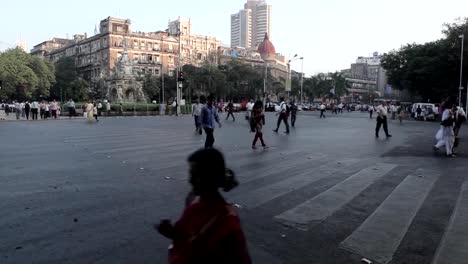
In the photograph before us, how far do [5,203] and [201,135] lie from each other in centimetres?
1352

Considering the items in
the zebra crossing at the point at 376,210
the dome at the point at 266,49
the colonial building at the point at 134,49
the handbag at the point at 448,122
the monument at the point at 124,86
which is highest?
the dome at the point at 266,49

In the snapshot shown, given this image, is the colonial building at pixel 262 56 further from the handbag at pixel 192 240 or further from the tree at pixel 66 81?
the handbag at pixel 192 240

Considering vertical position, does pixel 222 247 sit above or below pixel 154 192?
above

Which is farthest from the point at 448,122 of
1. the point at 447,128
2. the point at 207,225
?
the point at 207,225

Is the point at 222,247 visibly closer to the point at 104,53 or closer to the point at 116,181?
the point at 116,181

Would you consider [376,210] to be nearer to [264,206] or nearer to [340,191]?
[340,191]

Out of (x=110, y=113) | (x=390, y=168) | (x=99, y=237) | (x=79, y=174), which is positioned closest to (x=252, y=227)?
(x=99, y=237)

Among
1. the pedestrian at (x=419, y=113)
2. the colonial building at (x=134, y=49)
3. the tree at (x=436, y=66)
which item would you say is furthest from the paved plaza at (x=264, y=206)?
the colonial building at (x=134, y=49)

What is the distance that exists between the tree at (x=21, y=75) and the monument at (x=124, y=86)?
61.8ft

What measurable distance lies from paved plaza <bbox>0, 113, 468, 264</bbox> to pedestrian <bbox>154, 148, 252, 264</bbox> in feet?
7.56

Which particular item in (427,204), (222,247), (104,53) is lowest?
(427,204)

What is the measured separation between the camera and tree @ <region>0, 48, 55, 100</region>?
68.5 metres

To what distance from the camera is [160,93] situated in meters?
93.8

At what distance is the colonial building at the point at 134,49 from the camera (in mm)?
108250
